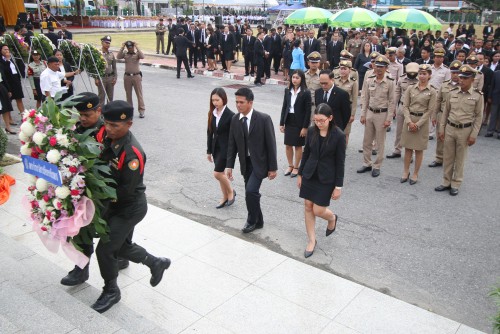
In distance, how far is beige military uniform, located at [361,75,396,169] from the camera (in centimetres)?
782

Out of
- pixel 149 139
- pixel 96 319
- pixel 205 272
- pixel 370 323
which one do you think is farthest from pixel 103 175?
pixel 149 139

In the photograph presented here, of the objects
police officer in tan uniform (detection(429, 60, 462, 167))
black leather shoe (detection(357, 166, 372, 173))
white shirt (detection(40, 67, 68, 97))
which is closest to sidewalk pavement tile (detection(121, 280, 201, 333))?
black leather shoe (detection(357, 166, 372, 173))

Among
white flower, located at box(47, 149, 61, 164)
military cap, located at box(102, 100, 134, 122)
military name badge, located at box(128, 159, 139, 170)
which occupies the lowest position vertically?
military name badge, located at box(128, 159, 139, 170)

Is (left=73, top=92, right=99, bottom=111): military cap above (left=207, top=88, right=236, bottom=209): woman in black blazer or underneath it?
above

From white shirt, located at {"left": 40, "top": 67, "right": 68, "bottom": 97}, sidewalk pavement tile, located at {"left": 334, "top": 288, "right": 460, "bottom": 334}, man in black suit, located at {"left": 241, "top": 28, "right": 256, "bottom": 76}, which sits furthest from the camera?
man in black suit, located at {"left": 241, "top": 28, "right": 256, "bottom": 76}

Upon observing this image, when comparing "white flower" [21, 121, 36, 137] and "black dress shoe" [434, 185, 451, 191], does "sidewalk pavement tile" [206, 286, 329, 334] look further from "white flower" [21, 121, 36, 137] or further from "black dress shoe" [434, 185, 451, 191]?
"black dress shoe" [434, 185, 451, 191]

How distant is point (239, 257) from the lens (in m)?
5.25

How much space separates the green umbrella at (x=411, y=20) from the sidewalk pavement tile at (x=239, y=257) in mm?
12054

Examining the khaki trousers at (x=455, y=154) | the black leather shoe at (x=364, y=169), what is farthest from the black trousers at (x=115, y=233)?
the khaki trousers at (x=455, y=154)

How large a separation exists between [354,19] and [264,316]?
1416cm

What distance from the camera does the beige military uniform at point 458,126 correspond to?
6914mm

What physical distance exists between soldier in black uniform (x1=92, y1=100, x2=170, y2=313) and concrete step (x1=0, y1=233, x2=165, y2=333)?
0.28 meters

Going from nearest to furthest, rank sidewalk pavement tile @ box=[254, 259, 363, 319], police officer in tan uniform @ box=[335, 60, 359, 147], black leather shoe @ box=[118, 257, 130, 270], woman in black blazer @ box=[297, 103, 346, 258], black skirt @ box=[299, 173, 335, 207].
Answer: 1. sidewalk pavement tile @ box=[254, 259, 363, 319]
2. black leather shoe @ box=[118, 257, 130, 270]
3. woman in black blazer @ box=[297, 103, 346, 258]
4. black skirt @ box=[299, 173, 335, 207]
5. police officer in tan uniform @ box=[335, 60, 359, 147]

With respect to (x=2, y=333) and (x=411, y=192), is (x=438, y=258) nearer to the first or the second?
(x=411, y=192)
